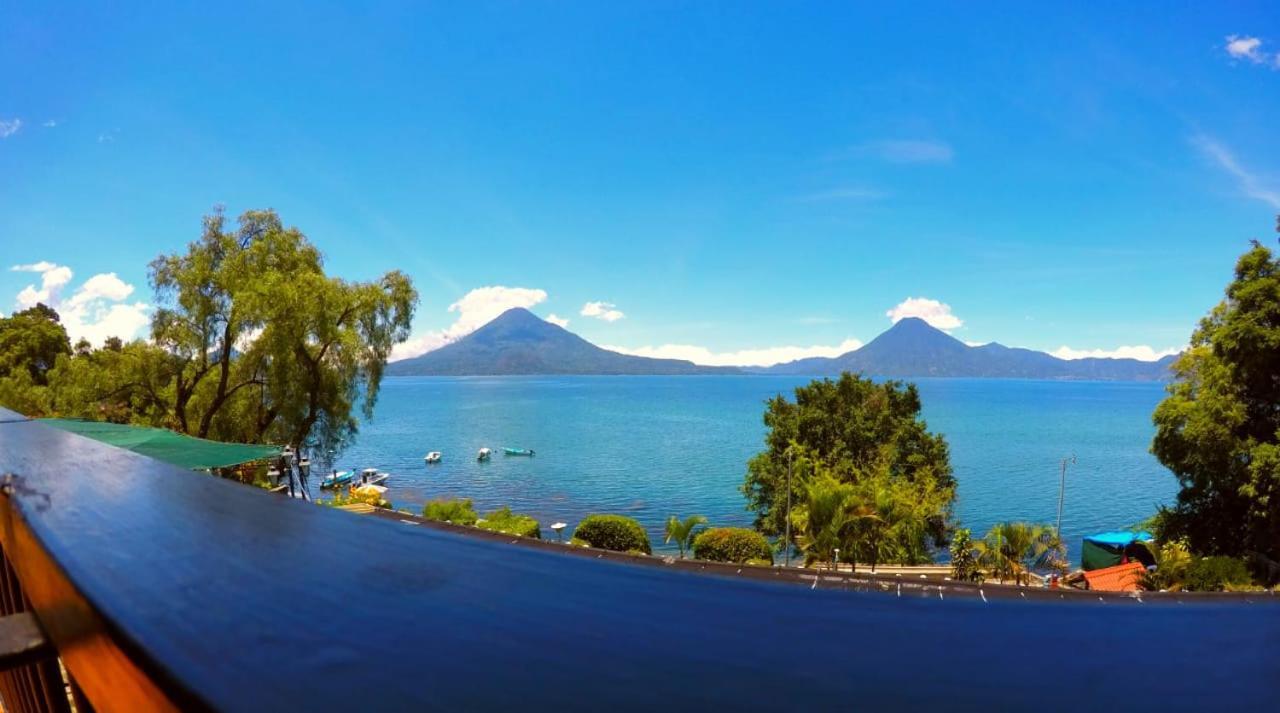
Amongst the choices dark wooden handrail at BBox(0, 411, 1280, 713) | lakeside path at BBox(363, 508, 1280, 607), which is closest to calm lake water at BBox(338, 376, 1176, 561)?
lakeside path at BBox(363, 508, 1280, 607)

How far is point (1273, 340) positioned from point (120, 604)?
20734 millimetres

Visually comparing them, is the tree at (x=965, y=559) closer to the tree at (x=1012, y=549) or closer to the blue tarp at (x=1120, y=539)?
the tree at (x=1012, y=549)

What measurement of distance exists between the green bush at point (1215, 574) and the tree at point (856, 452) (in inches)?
386

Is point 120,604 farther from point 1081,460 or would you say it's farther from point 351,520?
point 1081,460

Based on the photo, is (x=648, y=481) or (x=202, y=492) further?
(x=648, y=481)

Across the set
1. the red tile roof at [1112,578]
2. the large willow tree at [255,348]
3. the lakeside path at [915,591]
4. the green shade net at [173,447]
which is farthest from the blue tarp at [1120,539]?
the green shade net at [173,447]

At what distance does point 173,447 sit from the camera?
8594 millimetres

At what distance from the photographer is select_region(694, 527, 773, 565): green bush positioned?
18328 millimetres

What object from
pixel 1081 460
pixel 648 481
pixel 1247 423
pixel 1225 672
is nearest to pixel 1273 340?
pixel 1247 423

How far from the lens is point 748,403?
5827 inches

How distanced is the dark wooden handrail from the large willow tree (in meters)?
16.5

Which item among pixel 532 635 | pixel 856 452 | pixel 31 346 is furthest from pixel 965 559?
pixel 31 346

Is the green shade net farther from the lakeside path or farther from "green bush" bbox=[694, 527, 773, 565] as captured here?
"green bush" bbox=[694, 527, 773, 565]

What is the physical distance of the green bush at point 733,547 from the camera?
18.3m
